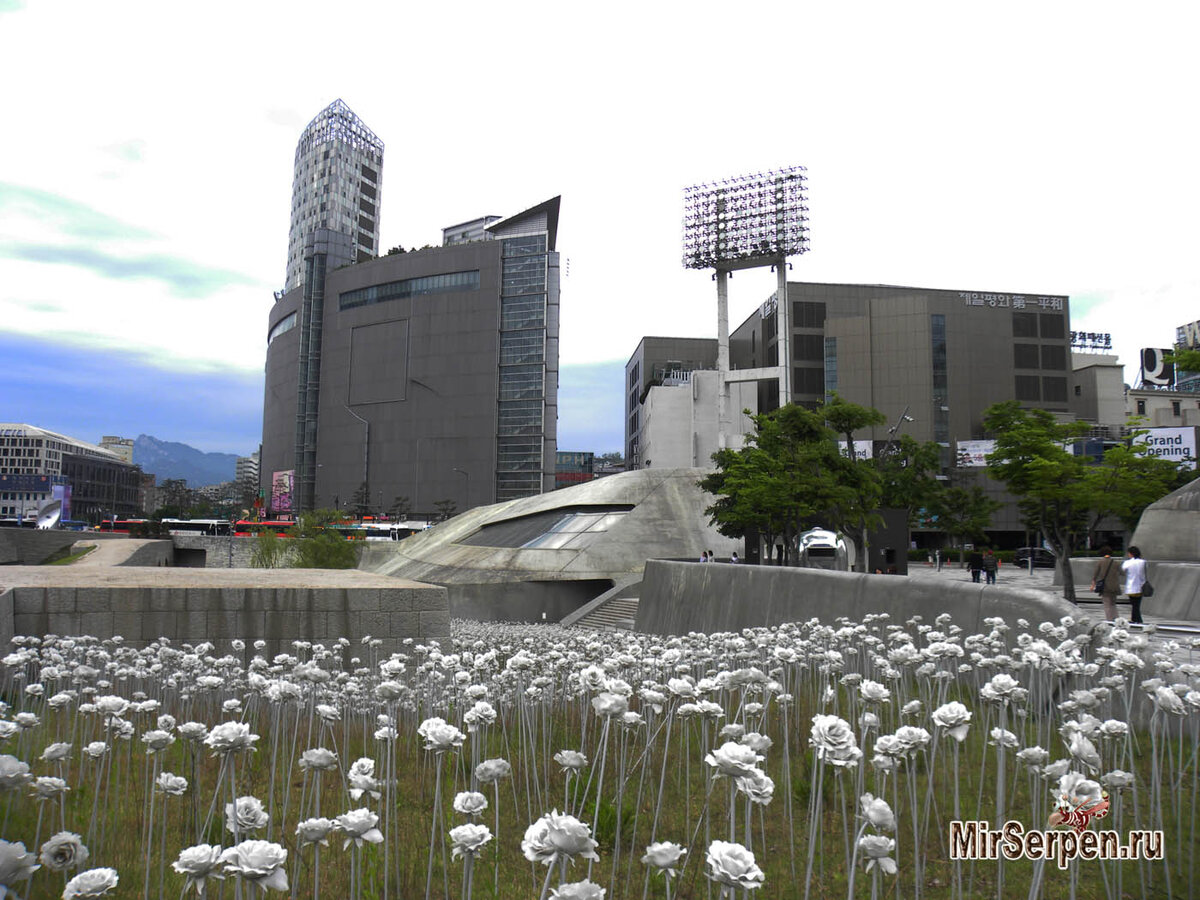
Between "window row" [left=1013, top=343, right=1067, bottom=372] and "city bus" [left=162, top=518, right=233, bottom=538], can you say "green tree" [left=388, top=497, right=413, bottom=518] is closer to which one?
"city bus" [left=162, top=518, right=233, bottom=538]

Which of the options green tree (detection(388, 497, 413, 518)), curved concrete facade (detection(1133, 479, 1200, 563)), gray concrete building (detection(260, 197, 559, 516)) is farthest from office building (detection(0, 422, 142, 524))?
curved concrete facade (detection(1133, 479, 1200, 563))

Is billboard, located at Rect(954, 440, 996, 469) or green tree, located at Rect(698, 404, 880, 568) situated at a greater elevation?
billboard, located at Rect(954, 440, 996, 469)

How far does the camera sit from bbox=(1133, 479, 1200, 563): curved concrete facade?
2150 centimetres

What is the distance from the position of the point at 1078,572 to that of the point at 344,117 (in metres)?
140

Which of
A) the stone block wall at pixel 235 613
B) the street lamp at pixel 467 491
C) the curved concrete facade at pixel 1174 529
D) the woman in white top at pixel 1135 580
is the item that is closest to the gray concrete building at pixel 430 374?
the street lamp at pixel 467 491

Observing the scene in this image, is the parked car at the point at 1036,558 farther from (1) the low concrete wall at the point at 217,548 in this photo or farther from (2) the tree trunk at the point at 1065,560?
(1) the low concrete wall at the point at 217,548

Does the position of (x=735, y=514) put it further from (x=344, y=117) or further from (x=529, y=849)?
(x=344, y=117)

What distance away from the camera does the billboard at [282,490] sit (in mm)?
119375

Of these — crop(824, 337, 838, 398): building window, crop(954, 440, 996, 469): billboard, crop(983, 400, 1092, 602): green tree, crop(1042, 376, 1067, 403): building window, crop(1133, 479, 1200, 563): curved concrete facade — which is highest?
crop(824, 337, 838, 398): building window

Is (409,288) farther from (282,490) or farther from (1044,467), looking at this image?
(1044,467)

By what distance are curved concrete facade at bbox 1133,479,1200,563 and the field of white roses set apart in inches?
637

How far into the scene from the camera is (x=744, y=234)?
67.4 metres

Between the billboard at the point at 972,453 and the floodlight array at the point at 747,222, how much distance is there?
29958 mm

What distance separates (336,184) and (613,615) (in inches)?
4921
